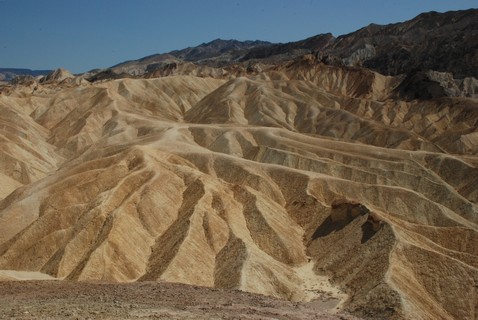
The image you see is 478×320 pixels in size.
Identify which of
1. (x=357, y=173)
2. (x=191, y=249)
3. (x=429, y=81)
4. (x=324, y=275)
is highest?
(x=429, y=81)

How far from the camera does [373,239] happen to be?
50.0m

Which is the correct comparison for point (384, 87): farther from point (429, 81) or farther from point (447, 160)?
point (447, 160)

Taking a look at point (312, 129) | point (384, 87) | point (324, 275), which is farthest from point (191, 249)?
point (384, 87)

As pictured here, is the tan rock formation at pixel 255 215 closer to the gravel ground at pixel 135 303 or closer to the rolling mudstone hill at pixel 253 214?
the rolling mudstone hill at pixel 253 214

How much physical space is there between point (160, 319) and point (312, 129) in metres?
110

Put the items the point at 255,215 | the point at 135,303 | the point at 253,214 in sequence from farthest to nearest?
the point at 253,214, the point at 255,215, the point at 135,303

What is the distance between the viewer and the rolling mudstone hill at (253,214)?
4509 cm

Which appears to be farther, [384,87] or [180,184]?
[384,87]

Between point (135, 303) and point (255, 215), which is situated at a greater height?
point (255, 215)

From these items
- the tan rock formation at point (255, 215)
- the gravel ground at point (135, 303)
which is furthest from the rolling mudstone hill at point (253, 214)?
the gravel ground at point (135, 303)

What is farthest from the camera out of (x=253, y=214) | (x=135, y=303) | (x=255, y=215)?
(x=253, y=214)

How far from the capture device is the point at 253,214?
5772cm

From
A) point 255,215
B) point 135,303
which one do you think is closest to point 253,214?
point 255,215

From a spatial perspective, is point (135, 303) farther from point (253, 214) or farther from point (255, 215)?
point (253, 214)
